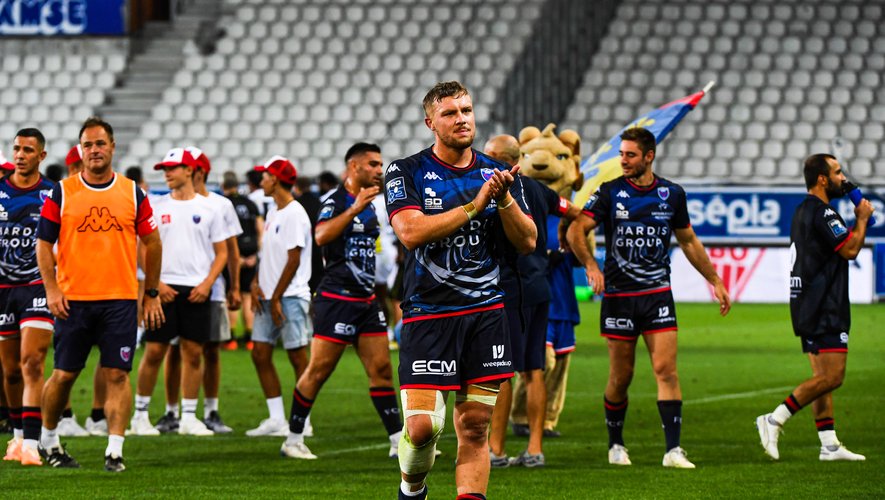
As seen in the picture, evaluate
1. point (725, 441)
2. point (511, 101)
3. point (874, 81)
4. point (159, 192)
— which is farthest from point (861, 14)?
point (725, 441)

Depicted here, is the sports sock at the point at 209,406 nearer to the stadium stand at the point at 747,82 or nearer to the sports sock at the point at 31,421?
the sports sock at the point at 31,421

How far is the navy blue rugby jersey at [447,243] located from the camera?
6.30m

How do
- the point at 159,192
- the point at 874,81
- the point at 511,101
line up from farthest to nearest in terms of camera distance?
the point at 874,81, the point at 511,101, the point at 159,192

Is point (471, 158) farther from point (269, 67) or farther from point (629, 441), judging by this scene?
point (269, 67)

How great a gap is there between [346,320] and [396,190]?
3592 millimetres

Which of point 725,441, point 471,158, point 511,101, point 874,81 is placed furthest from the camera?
point 874,81

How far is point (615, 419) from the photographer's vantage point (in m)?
9.46

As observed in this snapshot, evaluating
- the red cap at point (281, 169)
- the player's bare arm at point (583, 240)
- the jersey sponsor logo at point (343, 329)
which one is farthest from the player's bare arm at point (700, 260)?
the red cap at point (281, 169)

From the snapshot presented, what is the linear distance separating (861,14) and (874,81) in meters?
2.03

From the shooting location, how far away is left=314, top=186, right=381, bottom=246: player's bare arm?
9297 millimetres

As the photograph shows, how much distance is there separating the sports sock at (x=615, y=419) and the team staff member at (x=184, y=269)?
318cm

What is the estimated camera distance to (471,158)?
645 cm

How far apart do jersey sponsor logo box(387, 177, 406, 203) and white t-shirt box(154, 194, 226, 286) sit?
4876 millimetres

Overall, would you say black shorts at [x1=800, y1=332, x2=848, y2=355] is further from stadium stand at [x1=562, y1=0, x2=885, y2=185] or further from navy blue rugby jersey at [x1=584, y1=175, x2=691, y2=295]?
stadium stand at [x1=562, y1=0, x2=885, y2=185]
